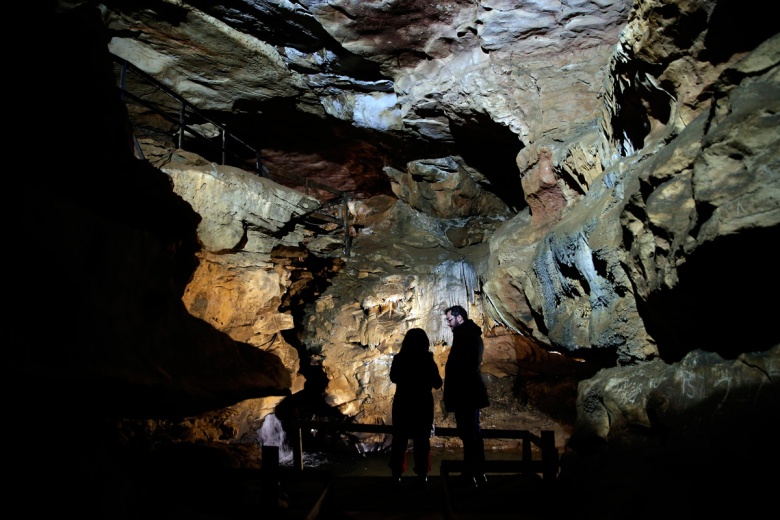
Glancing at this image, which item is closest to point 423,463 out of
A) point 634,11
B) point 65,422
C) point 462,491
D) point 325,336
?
point 462,491

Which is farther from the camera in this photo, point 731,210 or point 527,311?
point 527,311

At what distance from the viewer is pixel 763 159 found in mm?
2502

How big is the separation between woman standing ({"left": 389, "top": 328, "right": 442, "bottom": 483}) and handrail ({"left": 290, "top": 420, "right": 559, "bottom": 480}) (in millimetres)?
154

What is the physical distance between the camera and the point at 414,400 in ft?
13.5

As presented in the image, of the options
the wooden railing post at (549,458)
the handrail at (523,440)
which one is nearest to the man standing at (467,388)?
the handrail at (523,440)

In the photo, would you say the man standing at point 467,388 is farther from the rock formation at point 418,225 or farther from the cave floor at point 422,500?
the rock formation at point 418,225

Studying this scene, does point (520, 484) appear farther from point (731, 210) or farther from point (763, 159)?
point (763, 159)

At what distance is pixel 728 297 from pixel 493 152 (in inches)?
270

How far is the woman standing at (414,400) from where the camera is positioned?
13.5 ft

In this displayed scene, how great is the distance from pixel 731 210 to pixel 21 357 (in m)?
3.44

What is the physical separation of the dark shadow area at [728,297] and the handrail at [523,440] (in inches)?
48.8

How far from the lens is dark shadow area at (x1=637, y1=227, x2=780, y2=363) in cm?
258

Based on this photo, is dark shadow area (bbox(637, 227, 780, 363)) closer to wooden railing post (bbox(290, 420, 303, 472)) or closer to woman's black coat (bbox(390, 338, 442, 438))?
woman's black coat (bbox(390, 338, 442, 438))

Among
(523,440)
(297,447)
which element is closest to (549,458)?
(523,440)
